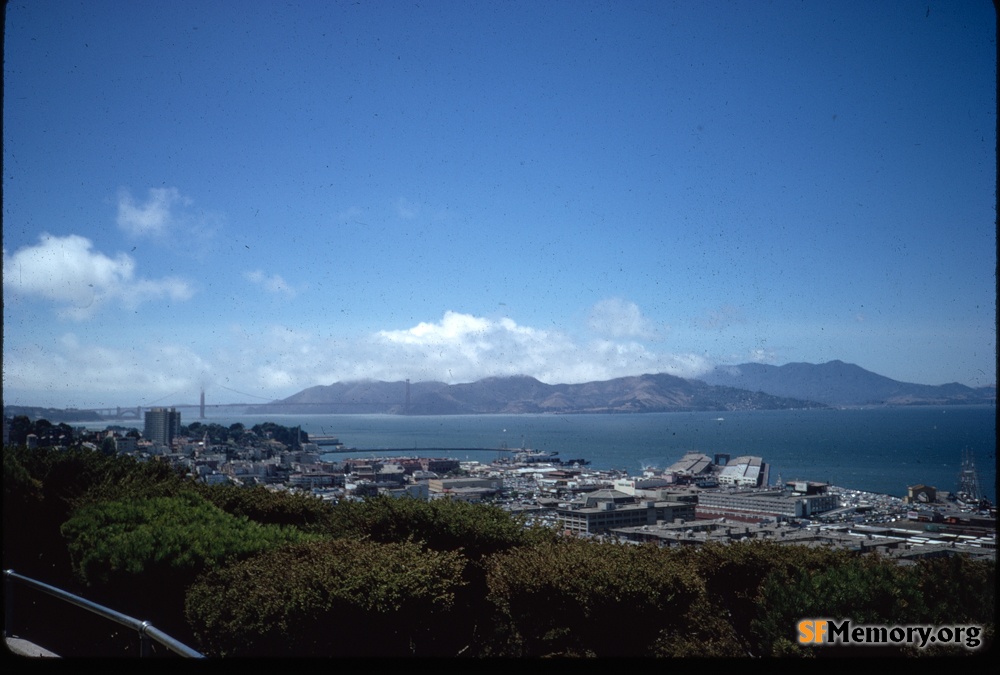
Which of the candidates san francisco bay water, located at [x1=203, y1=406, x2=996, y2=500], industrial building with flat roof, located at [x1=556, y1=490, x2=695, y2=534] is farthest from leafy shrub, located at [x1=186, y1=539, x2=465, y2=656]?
san francisco bay water, located at [x1=203, y1=406, x2=996, y2=500]

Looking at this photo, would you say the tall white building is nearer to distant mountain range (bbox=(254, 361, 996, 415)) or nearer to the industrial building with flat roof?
the industrial building with flat roof

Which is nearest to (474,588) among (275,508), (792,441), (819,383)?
(275,508)

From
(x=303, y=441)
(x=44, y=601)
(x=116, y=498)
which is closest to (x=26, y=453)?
(x=116, y=498)

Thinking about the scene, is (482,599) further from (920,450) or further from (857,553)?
(920,450)

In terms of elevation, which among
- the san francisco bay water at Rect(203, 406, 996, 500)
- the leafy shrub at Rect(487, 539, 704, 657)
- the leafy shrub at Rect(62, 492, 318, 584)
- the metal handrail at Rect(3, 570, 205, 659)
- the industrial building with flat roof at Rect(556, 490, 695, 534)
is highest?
the metal handrail at Rect(3, 570, 205, 659)

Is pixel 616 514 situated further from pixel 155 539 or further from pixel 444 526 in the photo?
pixel 155 539

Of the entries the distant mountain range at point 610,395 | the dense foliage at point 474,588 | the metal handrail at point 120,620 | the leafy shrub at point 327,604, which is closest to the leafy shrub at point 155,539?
the dense foliage at point 474,588
